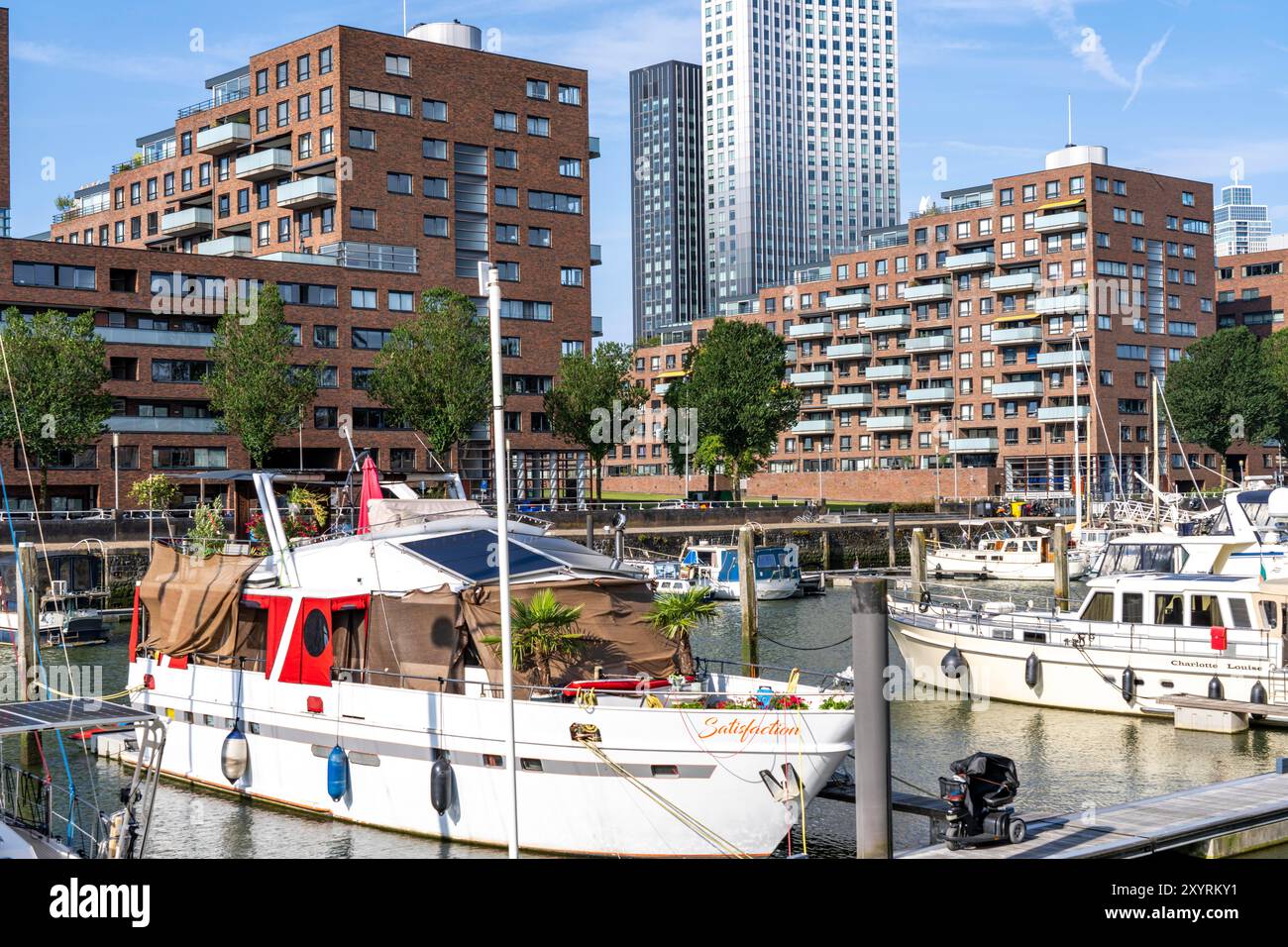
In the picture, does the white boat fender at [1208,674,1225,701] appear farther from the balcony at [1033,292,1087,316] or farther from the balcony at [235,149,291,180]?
the balcony at [1033,292,1087,316]

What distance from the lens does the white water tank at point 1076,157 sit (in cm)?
11019

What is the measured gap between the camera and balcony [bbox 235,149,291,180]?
84438 mm

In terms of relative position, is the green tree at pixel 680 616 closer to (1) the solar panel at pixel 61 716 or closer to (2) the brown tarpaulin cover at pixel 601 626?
(2) the brown tarpaulin cover at pixel 601 626

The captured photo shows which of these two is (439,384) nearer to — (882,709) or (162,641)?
(162,641)

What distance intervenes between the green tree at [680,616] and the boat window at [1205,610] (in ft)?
48.0

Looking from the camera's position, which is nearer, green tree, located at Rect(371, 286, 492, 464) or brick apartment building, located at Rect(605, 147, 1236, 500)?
green tree, located at Rect(371, 286, 492, 464)

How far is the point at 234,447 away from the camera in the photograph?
77.4 m

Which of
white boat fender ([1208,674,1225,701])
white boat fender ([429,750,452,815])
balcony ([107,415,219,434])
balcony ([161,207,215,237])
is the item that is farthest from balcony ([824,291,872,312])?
white boat fender ([429,750,452,815])

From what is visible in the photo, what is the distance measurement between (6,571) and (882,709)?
46.0 metres

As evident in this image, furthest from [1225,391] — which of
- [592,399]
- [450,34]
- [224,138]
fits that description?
[224,138]

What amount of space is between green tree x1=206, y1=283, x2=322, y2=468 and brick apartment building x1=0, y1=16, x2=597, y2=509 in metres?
3.09

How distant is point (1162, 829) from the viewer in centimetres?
1734

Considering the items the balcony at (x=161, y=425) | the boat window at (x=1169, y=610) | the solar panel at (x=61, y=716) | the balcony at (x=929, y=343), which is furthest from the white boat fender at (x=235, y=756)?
the balcony at (x=929, y=343)
